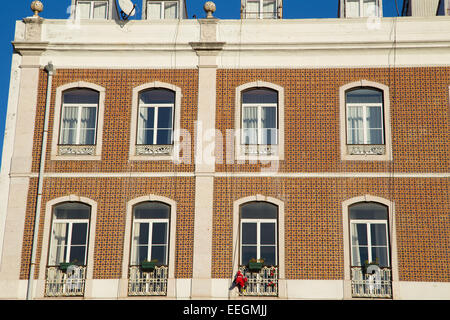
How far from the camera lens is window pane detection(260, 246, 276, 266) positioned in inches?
864

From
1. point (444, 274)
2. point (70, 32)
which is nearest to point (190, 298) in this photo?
point (444, 274)

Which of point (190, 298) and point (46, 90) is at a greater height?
point (46, 90)

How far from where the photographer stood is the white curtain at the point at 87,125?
23531mm

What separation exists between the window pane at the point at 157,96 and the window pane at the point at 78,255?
508 centimetres

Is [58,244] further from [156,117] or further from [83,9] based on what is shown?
[83,9]

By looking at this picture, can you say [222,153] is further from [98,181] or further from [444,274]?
[444,274]

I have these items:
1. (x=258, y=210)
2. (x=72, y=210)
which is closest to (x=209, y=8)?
(x=258, y=210)

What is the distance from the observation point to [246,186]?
22531mm

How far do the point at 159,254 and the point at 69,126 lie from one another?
515cm

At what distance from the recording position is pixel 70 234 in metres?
22.5

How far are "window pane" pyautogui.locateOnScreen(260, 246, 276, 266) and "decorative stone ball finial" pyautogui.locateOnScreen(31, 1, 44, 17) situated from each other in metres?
10.8
